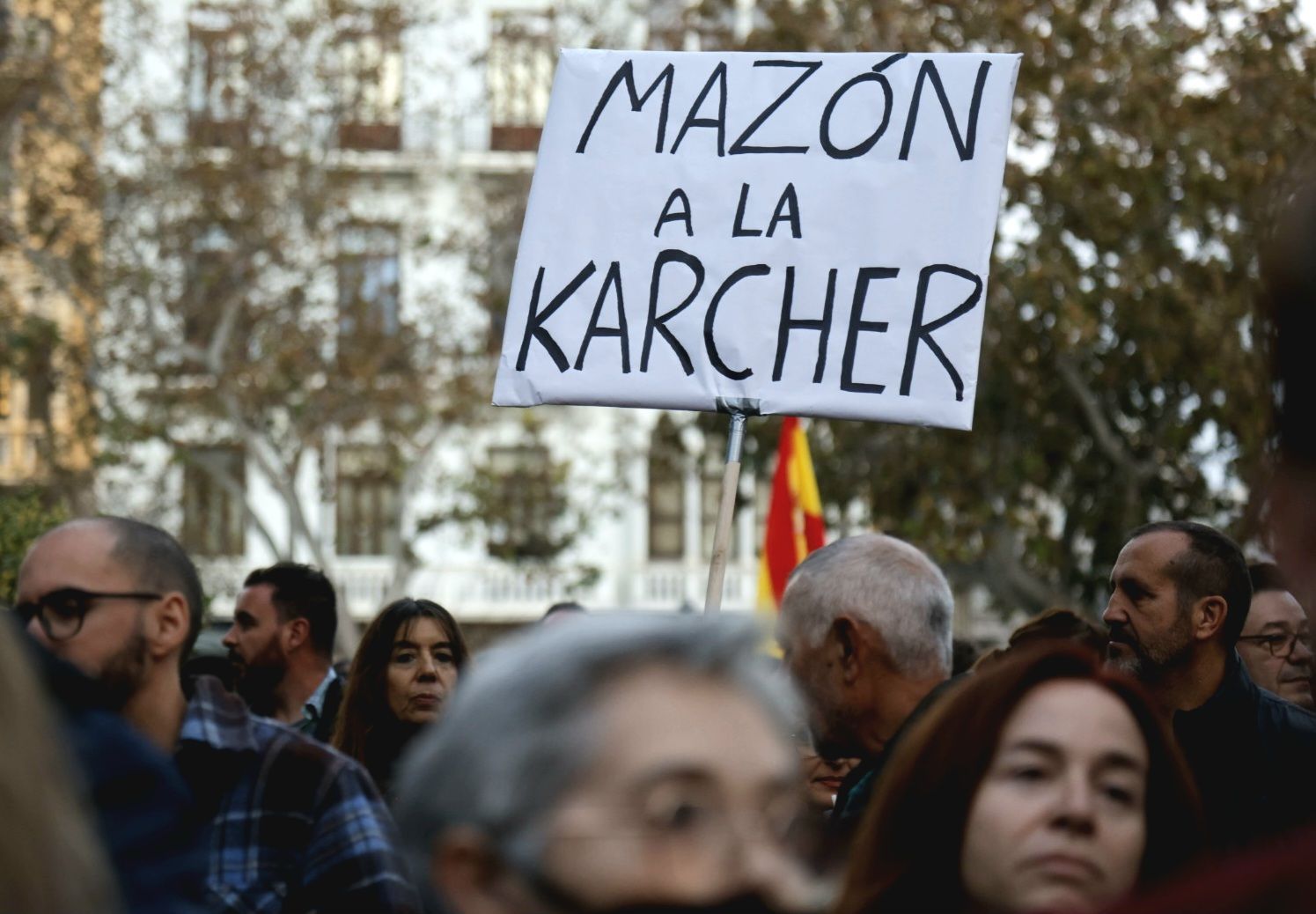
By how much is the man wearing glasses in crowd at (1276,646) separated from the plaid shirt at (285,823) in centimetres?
370

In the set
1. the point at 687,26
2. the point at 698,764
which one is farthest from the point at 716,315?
the point at 687,26

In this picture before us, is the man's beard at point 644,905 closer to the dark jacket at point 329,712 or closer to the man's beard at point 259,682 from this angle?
the dark jacket at point 329,712

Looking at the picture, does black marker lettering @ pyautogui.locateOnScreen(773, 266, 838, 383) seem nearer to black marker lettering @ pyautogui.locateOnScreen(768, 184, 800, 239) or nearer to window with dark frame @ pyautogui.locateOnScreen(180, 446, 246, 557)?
black marker lettering @ pyautogui.locateOnScreen(768, 184, 800, 239)

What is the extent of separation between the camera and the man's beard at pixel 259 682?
6.70 metres

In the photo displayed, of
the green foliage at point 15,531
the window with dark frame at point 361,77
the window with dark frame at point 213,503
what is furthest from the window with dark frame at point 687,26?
the green foliage at point 15,531

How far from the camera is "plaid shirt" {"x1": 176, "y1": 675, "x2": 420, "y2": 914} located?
10.7 ft

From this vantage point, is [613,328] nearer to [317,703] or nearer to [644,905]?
[317,703]

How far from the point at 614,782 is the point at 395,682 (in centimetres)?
395

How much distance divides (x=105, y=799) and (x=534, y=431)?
21.6 metres

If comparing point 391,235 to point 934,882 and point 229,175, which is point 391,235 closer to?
point 229,175

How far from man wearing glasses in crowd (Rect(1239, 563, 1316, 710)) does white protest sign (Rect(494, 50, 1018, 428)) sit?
1944 mm

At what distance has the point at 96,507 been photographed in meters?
22.8

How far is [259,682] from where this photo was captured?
6750 mm

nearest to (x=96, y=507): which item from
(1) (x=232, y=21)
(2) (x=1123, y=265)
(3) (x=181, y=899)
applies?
(1) (x=232, y=21)
